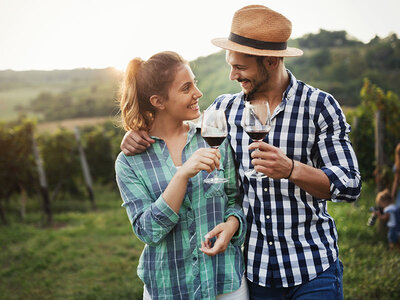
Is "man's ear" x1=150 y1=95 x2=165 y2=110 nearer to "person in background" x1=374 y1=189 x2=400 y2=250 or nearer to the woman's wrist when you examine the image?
the woman's wrist

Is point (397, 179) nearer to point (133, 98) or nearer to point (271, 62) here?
point (271, 62)

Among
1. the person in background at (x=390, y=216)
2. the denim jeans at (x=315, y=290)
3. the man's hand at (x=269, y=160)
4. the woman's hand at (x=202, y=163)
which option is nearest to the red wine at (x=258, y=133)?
the man's hand at (x=269, y=160)

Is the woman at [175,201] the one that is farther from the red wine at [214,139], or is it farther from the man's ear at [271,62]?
the man's ear at [271,62]

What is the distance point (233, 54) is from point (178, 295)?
1326 mm

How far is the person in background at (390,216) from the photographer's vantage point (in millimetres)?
5375

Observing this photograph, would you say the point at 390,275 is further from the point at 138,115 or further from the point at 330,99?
the point at 138,115

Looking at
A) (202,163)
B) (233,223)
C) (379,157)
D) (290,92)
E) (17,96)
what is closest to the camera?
(202,163)

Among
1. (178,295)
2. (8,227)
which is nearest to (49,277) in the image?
(8,227)

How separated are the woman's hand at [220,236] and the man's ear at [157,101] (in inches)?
28.8

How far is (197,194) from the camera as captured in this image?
2.02 meters

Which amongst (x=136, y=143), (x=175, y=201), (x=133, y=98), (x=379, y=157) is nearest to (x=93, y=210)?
(x=379, y=157)

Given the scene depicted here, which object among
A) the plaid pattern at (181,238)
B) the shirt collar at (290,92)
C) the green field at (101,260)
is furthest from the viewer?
the green field at (101,260)

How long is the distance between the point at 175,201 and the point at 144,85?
2.42 ft

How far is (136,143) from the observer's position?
79.9 inches
